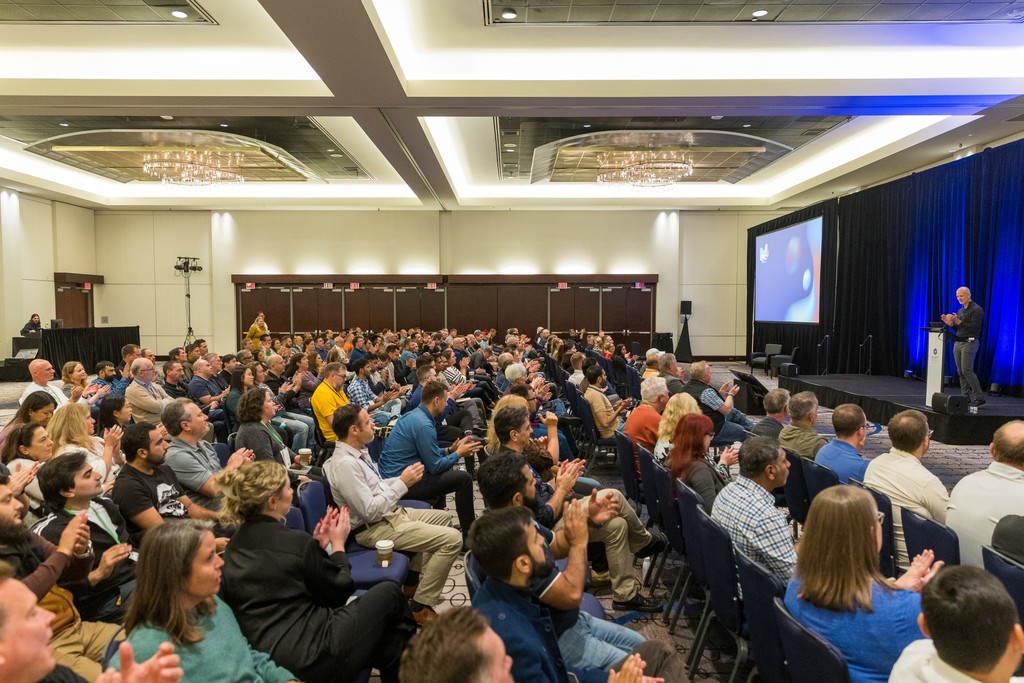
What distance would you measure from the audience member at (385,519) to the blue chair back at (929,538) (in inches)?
87.8

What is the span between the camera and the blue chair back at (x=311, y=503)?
3287mm

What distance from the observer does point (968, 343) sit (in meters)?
8.55

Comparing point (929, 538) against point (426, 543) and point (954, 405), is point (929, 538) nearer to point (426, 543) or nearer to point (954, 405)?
point (426, 543)

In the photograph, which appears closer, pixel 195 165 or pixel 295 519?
pixel 295 519

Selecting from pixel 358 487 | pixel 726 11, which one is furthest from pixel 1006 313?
pixel 358 487

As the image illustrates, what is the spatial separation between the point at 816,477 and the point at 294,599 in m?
3.03

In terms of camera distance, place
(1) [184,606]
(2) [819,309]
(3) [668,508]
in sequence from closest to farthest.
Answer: (1) [184,606] < (3) [668,508] < (2) [819,309]

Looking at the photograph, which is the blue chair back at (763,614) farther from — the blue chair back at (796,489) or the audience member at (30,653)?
the blue chair back at (796,489)

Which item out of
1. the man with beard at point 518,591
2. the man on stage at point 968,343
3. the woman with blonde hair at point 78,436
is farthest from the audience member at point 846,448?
the man on stage at point 968,343

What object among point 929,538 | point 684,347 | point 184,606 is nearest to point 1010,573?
point 929,538

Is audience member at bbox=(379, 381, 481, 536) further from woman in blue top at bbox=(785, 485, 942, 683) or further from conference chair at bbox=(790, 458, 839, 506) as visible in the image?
woman in blue top at bbox=(785, 485, 942, 683)

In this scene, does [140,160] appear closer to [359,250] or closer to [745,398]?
[359,250]

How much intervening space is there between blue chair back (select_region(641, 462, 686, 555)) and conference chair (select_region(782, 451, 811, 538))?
35.3 inches

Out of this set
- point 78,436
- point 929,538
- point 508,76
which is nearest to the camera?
point 929,538
